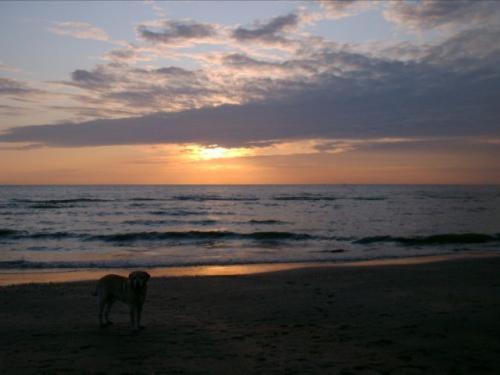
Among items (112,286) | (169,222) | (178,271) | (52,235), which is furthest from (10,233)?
(112,286)

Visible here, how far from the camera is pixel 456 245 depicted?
68.1 ft

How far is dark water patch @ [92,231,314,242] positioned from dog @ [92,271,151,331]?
55.4 ft

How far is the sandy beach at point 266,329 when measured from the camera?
504 centimetres

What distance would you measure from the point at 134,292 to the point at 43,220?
28833mm

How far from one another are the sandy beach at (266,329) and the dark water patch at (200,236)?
13.1 metres

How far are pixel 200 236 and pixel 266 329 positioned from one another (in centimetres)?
1883

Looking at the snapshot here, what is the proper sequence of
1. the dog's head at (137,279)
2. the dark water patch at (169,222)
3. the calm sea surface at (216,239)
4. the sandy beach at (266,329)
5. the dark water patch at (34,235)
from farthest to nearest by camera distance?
the dark water patch at (169,222) < the dark water patch at (34,235) < the calm sea surface at (216,239) < the dog's head at (137,279) < the sandy beach at (266,329)

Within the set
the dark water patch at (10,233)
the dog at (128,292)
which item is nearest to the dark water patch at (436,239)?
the dog at (128,292)

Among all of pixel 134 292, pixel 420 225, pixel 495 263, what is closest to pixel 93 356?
pixel 134 292

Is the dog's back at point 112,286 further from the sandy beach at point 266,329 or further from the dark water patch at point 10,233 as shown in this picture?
the dark water patch at point 10,233

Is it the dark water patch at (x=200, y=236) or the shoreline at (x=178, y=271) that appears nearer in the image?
the shoreline at (x=178, y=271)

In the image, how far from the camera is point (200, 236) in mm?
25094

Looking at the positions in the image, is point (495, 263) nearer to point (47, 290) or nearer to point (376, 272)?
point (376, 272)

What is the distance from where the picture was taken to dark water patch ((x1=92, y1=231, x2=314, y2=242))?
77.3ft
